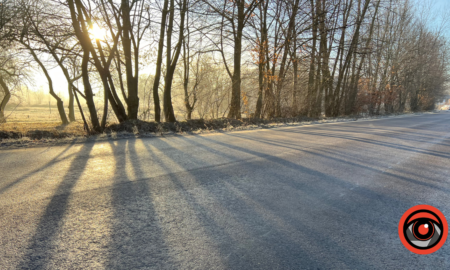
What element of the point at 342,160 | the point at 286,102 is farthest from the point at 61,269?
the point at 286,102

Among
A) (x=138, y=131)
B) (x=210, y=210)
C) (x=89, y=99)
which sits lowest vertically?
(x=210, y=210)

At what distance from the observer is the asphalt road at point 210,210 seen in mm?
1729

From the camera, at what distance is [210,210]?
7.94 ft

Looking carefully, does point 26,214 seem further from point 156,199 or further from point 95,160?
point 95,160

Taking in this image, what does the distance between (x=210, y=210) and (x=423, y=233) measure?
1851 mm

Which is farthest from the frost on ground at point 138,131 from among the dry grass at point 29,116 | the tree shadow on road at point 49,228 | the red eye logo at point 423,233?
the dry grass at point 29,116

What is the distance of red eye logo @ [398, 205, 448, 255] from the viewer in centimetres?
192

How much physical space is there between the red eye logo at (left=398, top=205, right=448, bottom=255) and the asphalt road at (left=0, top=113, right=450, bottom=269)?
6 centimetres

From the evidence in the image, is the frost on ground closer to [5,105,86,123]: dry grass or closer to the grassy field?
the grassy field

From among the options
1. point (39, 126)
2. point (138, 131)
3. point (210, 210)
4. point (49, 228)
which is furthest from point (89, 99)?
point (39, 126)

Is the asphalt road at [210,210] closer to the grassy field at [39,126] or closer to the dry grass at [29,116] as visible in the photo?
the grassy field at [39,126]

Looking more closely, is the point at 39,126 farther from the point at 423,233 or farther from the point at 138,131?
the point at 423,233

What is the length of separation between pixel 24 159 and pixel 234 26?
1116 cm

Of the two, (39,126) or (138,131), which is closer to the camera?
(138,131)
